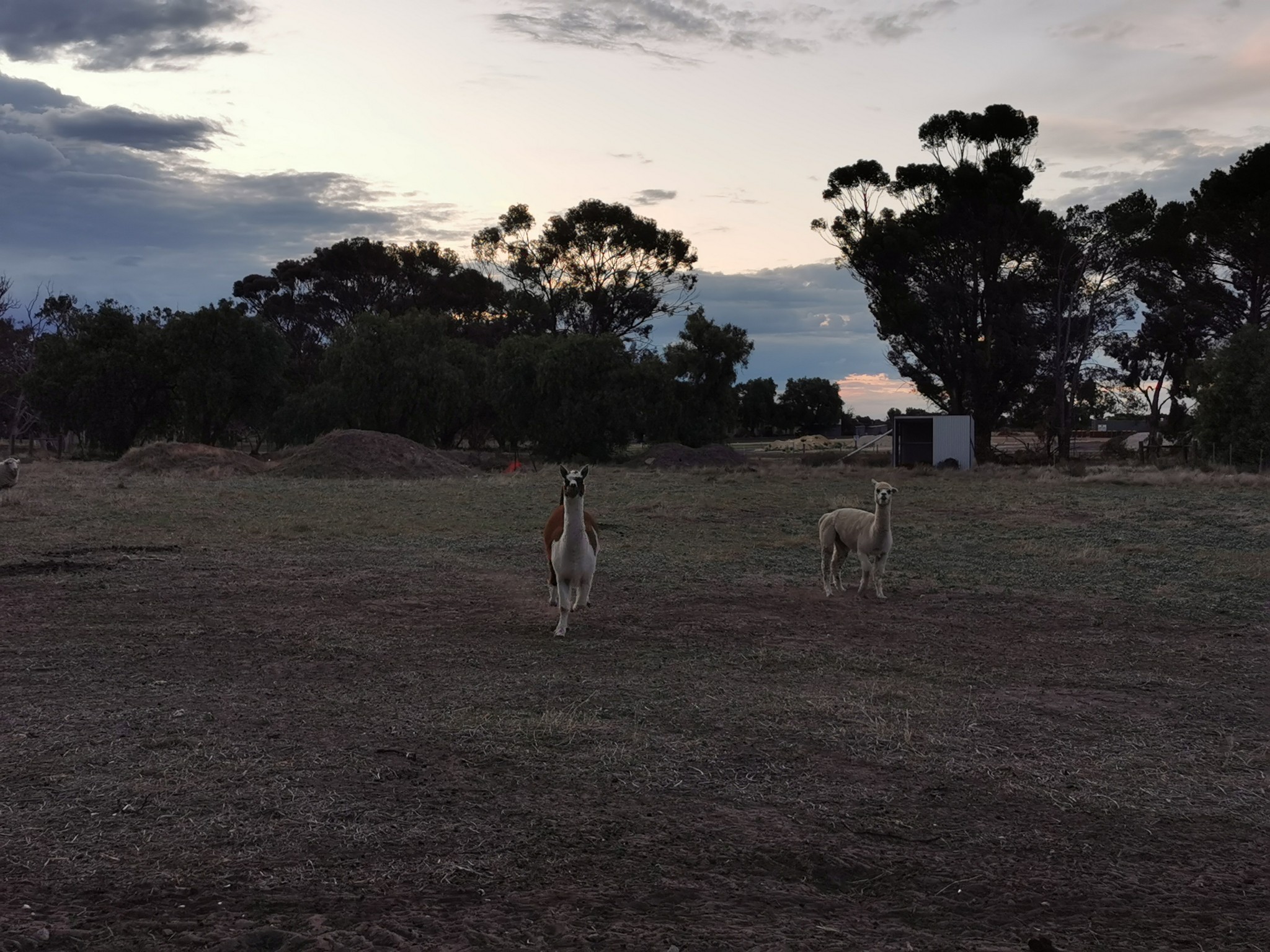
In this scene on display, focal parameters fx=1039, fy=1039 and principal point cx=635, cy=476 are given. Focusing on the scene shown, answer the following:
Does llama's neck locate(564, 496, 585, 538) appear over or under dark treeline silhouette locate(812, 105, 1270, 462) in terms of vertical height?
under

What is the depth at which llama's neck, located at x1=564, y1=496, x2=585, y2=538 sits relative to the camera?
1082 cm

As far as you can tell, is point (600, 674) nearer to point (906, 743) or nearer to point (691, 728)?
point (691, 728)

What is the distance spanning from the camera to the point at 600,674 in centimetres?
902

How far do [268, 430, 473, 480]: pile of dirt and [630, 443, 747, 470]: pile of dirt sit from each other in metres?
11.1

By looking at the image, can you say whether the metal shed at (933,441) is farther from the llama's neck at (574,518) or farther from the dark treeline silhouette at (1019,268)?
the llama's neck at (574,518)

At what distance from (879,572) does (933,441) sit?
37605 millimetres

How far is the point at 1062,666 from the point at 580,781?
5.57 metres

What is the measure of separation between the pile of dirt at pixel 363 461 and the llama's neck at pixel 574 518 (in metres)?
29.5

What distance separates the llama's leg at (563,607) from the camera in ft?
35.0

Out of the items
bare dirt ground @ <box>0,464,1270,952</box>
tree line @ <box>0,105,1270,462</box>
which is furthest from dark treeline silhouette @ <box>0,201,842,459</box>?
bare dirt ground @ <box>0,464,1270,952</box>

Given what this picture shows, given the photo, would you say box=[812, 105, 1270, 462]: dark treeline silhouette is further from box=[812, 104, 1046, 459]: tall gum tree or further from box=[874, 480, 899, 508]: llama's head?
box=[874, 480, 899, 508]: llama's head

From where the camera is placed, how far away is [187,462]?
40.9m

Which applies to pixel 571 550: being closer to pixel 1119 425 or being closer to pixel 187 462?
pixel 187 462

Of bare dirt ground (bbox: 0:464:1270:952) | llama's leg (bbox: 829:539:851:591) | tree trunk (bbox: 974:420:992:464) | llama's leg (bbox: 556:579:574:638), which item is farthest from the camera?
tree trunk (bbox: 974:420:992:464)
